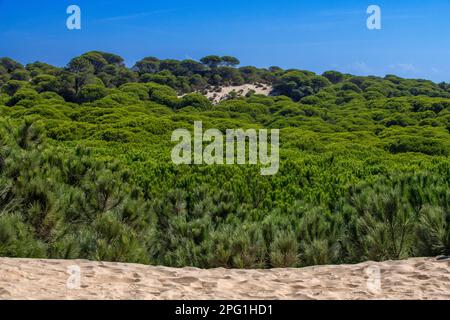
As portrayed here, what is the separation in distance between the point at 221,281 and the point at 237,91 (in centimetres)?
8436

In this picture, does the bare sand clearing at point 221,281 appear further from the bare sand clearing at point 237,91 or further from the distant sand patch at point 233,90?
the bare sand clearing at point 237,91

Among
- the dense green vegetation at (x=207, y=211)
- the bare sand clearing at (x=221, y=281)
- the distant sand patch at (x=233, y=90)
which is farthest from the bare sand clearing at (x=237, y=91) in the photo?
the bare sand clearing at (x=221, y=281)

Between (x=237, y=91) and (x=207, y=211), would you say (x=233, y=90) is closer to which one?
(x=237, y=91)

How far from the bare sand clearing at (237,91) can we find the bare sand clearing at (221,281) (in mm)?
77686

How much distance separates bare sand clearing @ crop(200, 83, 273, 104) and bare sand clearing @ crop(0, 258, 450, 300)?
255ft

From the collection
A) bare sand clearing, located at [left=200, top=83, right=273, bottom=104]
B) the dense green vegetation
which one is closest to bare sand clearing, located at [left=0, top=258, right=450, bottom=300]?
the dense green vegetation

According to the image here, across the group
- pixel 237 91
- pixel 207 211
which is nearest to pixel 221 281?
pixel 207 211

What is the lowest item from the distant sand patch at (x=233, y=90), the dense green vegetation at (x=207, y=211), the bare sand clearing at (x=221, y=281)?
the bare sand clearing at (x=221, y=281)

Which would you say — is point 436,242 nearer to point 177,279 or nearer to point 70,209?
point 177,279

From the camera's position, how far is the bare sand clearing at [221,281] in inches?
181

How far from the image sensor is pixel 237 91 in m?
88.5

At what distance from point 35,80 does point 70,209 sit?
6448cm
